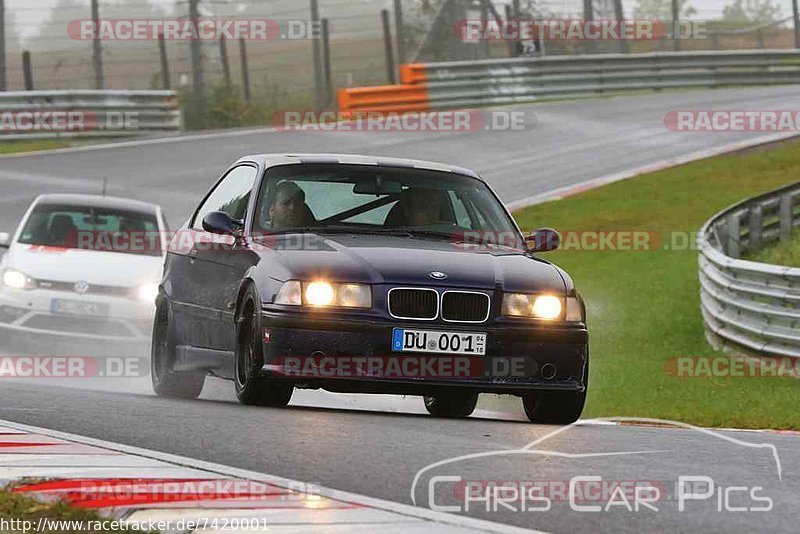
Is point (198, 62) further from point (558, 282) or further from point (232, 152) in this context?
point (558, 282)

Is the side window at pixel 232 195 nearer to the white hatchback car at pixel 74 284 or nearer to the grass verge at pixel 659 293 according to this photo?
the white hatchback car at pixel 74 284

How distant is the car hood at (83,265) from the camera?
1423cm

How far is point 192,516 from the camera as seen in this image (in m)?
5.57

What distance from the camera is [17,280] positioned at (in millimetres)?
14234

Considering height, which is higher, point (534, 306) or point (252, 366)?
point (534, 306)

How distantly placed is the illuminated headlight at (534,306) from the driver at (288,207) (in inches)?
56.1

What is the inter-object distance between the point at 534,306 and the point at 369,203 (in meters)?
1.40

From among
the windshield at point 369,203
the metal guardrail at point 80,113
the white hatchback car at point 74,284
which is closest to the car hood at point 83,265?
the white hatchback car at point 74,284

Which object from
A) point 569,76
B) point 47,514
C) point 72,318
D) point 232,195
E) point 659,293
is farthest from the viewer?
point 569,76

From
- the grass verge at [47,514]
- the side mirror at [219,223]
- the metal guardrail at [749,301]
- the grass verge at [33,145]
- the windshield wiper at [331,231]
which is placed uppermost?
the side mirror at [219,223]

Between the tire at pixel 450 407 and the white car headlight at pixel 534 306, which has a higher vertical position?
the white car headlight at pixel 534 306

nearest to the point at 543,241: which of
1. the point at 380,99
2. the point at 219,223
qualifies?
the point at 219,223

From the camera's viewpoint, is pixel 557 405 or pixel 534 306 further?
pixel 557 405

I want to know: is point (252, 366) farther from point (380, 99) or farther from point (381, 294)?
point (380, 99)
